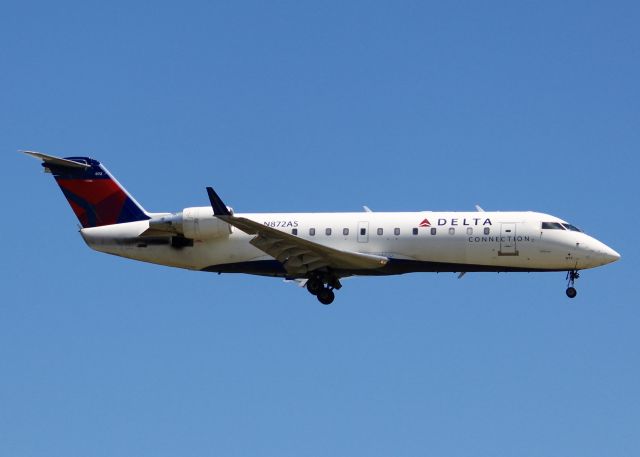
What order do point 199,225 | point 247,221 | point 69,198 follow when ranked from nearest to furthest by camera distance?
point 247,221 → point 199,225 → point 69,198

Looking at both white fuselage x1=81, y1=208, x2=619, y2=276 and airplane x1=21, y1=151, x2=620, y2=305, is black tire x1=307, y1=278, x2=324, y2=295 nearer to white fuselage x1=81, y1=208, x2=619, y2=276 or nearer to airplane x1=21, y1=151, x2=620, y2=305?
airplane x1=21, y1=151, x2=620, y2=305

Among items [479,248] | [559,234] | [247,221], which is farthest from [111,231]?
[559,234]

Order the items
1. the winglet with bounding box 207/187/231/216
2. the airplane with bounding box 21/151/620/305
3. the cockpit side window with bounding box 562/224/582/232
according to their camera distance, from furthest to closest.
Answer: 1. the cockpit side window with bounding box 562/224/582/232
2. the airplane with bounding box 21/151/620/305
3. the winglet with bounding box 207/187/231/216

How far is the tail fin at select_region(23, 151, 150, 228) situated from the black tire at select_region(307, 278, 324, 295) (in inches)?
245

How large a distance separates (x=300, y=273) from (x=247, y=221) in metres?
3.52

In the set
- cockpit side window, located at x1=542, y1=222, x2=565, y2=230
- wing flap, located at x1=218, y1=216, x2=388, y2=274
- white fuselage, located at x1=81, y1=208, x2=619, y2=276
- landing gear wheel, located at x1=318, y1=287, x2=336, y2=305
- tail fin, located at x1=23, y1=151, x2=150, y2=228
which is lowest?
landing gear wheel, located at x1=318, y1=287, x2=336, y2=305

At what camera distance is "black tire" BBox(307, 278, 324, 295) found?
37191 millimetres

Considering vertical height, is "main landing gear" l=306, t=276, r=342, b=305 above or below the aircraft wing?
below

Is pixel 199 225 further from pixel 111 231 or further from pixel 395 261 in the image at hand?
pixel 395 261

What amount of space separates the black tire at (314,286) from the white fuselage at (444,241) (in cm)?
111

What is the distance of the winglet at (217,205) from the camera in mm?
34094

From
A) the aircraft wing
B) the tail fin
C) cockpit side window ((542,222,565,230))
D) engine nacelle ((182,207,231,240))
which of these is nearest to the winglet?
the aircraft wing

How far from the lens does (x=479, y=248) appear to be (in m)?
35.9

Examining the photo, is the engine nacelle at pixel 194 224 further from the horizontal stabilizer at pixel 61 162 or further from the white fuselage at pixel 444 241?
the horizontal stabilizer at pixel 61 162
